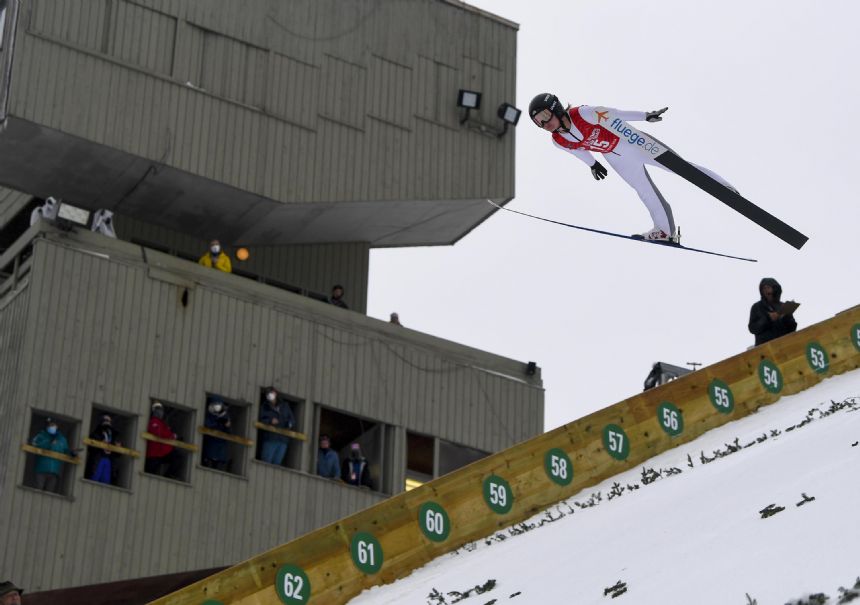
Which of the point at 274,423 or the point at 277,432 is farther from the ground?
the point at 274,423

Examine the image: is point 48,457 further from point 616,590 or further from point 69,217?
point 616,590

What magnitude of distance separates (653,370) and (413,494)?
21.4ft

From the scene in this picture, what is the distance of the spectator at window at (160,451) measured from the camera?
24.5 meters

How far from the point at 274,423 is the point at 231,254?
4141mm

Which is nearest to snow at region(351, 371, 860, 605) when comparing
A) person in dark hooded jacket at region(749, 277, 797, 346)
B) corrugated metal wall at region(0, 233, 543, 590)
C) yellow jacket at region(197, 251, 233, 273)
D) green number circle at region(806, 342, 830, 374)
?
green number circle at region(806, 342, 830, 374)

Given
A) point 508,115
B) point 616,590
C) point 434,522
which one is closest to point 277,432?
point 508,115

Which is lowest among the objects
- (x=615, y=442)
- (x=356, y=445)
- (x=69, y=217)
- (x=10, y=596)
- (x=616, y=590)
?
(x=616, y=590)

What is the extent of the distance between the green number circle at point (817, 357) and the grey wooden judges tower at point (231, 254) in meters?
9.50

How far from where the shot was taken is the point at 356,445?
2692 cm

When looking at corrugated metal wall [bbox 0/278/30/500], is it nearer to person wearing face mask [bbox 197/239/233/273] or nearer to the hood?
person wearing face mask [bbox 197/239/233/273]

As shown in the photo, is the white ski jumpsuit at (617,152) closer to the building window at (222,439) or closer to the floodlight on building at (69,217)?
the building window at (222,439)

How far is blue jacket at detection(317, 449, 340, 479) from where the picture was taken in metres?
26.4

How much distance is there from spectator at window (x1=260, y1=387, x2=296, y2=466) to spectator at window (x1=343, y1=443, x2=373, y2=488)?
45.8 inches

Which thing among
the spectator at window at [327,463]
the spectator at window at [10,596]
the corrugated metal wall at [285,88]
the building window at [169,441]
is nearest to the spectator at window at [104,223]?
the corrugated metal wall at [285,88]
